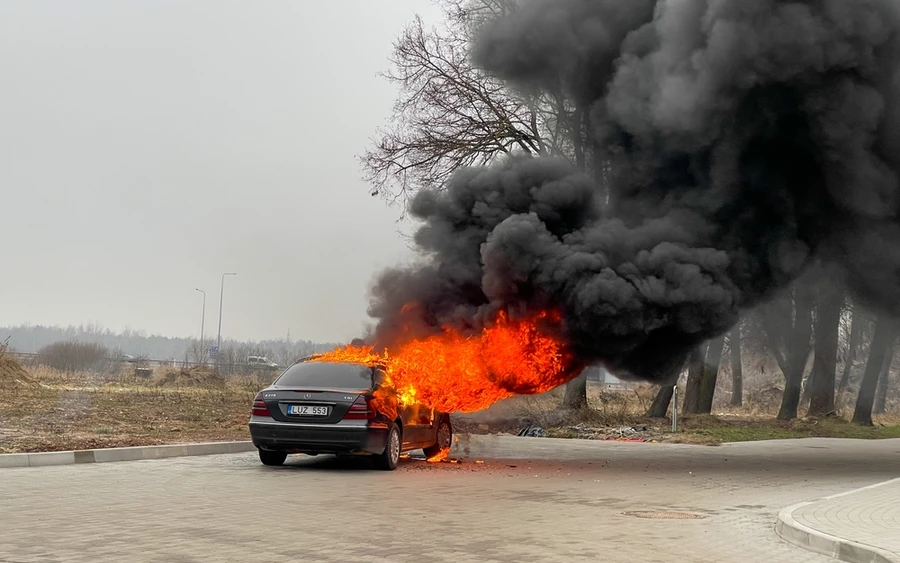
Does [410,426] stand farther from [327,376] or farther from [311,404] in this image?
[311,404]

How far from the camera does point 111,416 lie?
2089 cm

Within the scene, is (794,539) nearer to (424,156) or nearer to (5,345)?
(424,156)

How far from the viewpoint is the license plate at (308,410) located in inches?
529

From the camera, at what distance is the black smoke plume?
606 inches

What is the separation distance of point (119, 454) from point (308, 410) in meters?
3.29

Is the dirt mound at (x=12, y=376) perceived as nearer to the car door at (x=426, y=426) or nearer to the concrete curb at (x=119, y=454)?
the concrete curb at (x=119, y=454)

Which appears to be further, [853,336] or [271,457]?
[853,336]

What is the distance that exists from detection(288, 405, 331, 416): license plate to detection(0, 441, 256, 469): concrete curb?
301 cm

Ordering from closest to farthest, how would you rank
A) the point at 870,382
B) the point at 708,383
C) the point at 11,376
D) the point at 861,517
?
the point at 861,517
the point at 11,376
the point at 708,383
the point at 870,382

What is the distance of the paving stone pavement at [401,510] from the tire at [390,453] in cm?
24

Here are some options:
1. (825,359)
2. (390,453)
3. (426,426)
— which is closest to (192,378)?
(825,359)

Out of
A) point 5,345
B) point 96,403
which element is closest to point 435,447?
point 96,403

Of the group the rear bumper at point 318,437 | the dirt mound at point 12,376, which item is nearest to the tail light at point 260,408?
the rear bumper at point 318,437

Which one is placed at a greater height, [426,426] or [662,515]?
[426,426]
